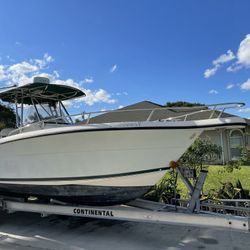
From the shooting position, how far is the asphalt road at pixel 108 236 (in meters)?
4.68

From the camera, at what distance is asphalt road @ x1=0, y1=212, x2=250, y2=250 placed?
468 centimetres

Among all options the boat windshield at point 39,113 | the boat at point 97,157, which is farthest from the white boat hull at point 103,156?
the boat windshield at point 39,113

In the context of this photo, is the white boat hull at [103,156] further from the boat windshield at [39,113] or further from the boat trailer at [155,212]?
the boat windshield at [39,113]

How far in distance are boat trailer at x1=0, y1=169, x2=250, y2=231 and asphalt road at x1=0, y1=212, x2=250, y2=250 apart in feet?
1.29

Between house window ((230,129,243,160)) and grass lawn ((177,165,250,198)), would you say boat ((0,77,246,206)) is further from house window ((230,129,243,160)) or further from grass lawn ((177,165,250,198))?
house window ((230,129,243,160))

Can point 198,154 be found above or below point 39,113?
below

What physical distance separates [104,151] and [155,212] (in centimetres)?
111

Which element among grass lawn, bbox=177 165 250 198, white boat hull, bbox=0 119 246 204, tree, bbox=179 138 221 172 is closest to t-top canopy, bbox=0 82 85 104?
white boat hull, bbox=0 119 246 204

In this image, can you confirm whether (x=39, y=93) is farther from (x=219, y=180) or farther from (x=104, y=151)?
(x=219, y=180)

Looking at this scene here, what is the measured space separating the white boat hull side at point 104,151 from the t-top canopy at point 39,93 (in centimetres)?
131

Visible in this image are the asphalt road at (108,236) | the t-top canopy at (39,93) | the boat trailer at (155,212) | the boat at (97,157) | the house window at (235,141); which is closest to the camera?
the boat trailer at (155,212)

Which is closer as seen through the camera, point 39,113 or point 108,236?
point 108,236

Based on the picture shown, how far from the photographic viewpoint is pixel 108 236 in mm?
5180

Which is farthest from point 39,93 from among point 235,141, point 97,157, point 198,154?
point 235,141
